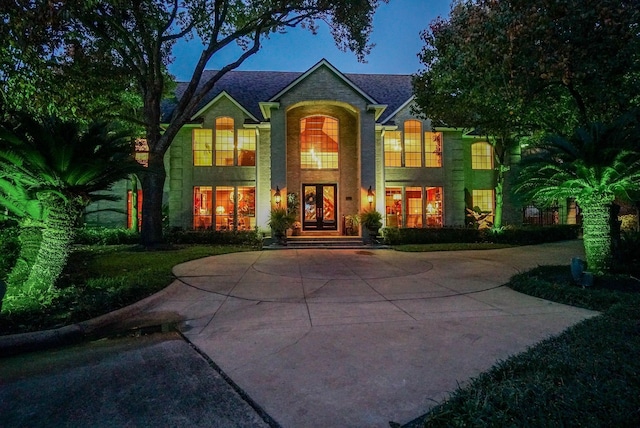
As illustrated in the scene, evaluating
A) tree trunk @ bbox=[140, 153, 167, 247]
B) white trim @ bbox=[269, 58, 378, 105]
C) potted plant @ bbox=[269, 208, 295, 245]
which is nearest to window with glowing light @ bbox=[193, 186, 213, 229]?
potted plant @ bbox=[269, 208, 295, 245]

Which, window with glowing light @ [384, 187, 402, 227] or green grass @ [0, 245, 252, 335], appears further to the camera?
window with glowing light @ [384, 187, 402, 227]

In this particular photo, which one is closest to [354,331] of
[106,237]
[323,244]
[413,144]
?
[323,244]

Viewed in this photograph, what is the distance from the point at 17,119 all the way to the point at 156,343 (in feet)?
13.8

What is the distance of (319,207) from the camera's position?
1920 cm

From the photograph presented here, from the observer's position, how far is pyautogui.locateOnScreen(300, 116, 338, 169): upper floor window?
1914cm

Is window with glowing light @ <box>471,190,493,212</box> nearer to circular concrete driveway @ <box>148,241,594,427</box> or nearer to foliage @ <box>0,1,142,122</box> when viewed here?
circular concrete driveway @ <box>148,241,594,427</box>

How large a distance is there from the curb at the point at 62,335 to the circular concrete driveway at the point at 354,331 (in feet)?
2.03

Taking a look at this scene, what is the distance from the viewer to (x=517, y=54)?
6965 millimetres


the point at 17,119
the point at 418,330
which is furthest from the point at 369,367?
the point at 17,119

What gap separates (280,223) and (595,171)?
11062 millimetres

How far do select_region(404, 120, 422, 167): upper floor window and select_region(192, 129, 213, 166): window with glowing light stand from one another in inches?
418

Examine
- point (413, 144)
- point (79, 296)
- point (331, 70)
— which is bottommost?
point (79, 296)

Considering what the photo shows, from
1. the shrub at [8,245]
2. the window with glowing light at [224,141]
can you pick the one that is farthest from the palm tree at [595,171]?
the window with glowing light at [224,141]

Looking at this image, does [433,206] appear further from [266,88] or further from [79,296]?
[79,296]
